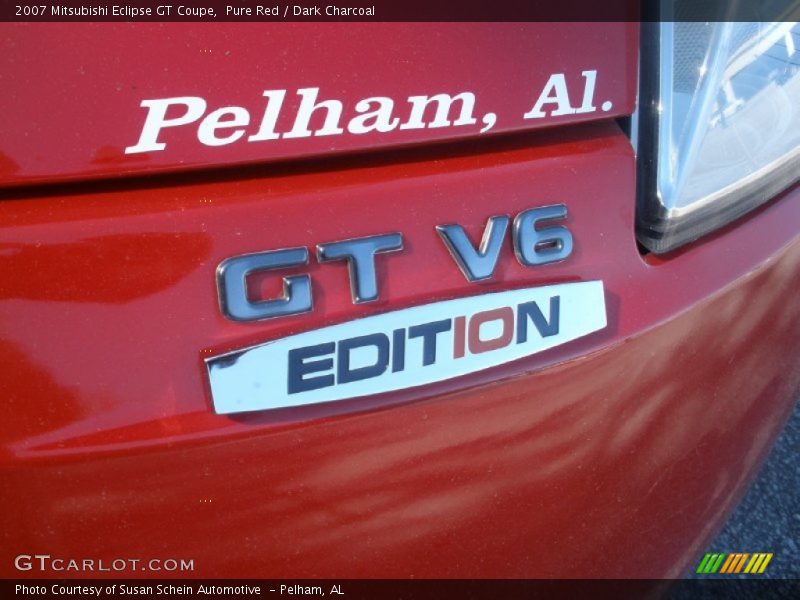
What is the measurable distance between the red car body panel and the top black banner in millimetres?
108

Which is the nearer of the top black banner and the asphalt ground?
the top black banner

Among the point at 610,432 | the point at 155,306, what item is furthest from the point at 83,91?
the point at 610,432

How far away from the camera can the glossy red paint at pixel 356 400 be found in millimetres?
709

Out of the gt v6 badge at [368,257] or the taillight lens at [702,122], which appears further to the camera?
the taillight lens at [702,122]

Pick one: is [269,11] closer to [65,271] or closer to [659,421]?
[65,271]

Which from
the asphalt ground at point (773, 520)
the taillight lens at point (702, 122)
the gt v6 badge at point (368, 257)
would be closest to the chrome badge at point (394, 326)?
the gt v6 badge at point (368, 257)

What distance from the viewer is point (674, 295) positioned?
95 cm

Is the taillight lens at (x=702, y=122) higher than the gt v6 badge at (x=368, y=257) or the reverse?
higher

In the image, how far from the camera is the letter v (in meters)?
0.80

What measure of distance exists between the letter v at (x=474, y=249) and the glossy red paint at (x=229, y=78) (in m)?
0.09

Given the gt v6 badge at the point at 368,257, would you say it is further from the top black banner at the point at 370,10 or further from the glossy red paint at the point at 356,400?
the top black banner at the point at 370,10
